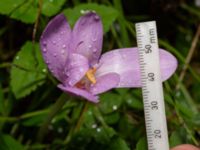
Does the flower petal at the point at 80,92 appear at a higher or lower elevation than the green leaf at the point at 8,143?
higher

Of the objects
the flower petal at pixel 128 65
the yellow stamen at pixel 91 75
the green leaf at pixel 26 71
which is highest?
the yellow stamen at pixel 91 75

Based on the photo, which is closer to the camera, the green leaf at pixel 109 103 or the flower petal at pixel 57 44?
the flower petal at pixel 57 44

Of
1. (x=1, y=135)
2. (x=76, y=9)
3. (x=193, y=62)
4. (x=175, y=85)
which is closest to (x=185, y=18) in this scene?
(x=193, y=62)

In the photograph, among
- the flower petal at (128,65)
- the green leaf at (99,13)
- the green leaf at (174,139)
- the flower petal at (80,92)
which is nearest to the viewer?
the flower petal at (80,92)

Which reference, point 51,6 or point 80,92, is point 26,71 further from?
point 80,92

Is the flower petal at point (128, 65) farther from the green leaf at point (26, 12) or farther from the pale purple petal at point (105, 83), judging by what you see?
the green leaf at point (26, 12)

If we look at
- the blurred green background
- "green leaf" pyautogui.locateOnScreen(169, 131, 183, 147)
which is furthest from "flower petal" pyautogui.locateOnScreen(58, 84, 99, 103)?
"green leaf" pyautogui.locateOnScreen(169, 131, 183, 147)

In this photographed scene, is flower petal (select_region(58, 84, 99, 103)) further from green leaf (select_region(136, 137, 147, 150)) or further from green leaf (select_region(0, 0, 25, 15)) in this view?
green leaf (select_region(0, 0, 25, 15))

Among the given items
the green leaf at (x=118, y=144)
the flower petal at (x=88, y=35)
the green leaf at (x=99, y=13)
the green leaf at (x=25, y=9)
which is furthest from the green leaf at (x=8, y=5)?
the green leaf at (x=118, y=144)

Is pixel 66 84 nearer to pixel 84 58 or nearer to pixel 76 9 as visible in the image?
pixel 84 58
